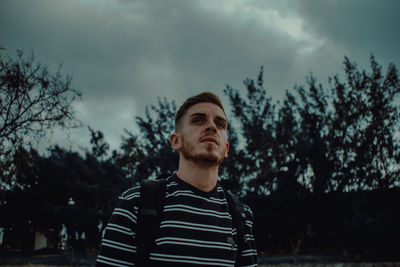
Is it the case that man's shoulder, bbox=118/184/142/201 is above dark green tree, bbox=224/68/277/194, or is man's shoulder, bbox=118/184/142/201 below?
below

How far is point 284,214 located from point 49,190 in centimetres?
1409

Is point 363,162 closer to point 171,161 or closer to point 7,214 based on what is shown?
point 171,161

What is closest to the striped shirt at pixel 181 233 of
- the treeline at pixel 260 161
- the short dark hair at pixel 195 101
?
the short dark hair at pixel 195 101

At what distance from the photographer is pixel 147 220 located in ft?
5.90

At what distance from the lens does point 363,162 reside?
14.2m

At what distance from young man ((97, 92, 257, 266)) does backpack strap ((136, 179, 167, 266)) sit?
2 cm

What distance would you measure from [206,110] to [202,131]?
20 cm

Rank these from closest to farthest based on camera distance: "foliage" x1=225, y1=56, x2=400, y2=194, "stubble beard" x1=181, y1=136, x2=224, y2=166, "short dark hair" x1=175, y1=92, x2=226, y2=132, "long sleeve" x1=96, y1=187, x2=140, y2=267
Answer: "long sleeve" x1=96, y1=187, x2=140, y2=267
"stubble beard" x1=181, y1=136, x2=224, y2=166
"short dark hair" x1=175, y1=92, x2=226, y2=132
"foliage" x1=225, y1=56, x2=400, y2=194

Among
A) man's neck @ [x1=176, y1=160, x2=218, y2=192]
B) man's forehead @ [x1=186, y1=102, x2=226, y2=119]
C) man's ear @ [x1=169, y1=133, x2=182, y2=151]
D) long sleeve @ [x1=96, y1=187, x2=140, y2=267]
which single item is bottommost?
long sleeve @ [x1=96, y1=187, x2=140, y2=267]

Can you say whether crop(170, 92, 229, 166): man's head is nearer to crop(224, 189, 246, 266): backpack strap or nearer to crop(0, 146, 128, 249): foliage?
crop(224, 189, 246, 266): backpack strap

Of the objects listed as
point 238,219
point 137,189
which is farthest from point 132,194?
point 238,219

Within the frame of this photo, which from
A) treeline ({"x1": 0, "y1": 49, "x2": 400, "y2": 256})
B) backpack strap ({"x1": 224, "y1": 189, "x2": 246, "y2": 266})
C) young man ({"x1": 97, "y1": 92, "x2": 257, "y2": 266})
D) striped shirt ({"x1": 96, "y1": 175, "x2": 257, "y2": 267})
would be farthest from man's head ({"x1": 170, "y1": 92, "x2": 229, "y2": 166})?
treeline ({"x1": 0, "y1": 49, "x2": 400, "y2": 256})

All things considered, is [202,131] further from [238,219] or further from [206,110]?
[238,219]

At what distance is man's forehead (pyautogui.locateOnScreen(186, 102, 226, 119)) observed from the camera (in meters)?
2.28
